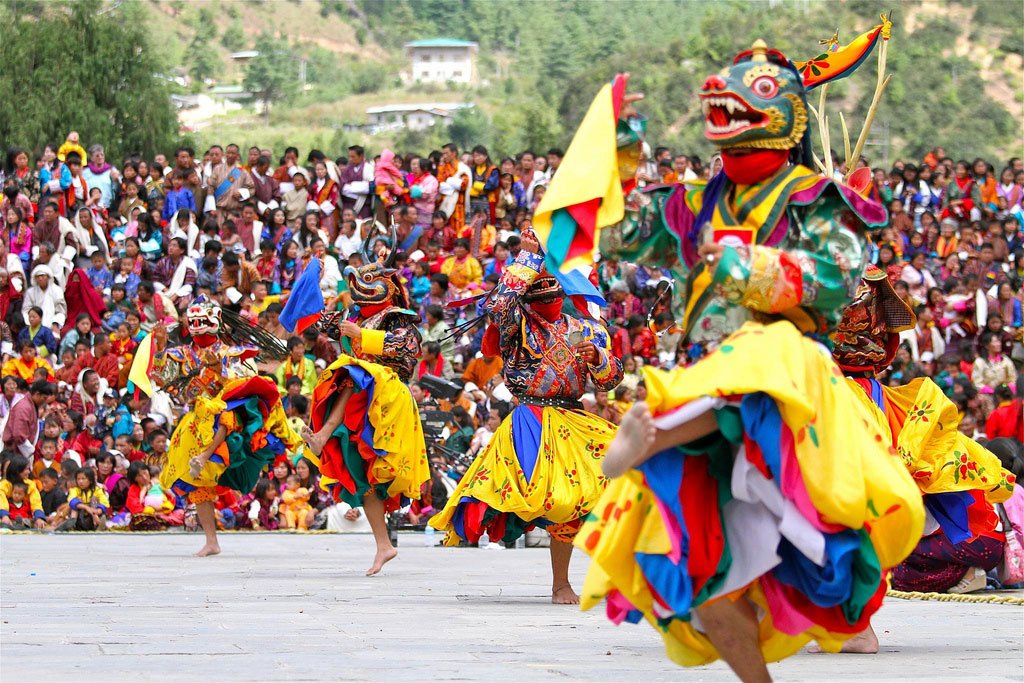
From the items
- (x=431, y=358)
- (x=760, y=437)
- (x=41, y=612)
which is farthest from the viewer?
(x=431, y=358)

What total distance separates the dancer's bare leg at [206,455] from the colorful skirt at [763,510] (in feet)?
27.3

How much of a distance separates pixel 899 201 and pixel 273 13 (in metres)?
100

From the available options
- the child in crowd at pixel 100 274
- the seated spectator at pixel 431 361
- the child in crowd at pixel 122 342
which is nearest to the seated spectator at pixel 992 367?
the seated spectator at pixel 431 361

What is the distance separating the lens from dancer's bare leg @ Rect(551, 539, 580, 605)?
31.4 feet

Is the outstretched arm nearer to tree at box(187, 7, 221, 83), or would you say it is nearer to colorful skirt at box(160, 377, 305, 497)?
colorful skirt at box(160, 377, 305, 497)

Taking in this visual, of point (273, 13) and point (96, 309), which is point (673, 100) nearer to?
point (96, 309)

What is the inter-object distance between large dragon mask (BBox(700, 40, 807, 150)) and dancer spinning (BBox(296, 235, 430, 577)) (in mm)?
6234

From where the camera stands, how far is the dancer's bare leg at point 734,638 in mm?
4898

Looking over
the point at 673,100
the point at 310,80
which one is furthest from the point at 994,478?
the point at 310,80

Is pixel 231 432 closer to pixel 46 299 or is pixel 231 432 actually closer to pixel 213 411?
pixel 213 411

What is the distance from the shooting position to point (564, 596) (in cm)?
960

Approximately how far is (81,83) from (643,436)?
127 ft

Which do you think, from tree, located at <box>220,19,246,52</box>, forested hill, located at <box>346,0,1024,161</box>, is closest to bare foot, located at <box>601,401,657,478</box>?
forested hill, located at <box>346,0,1024,161</box>

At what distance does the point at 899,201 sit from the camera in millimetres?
23031
